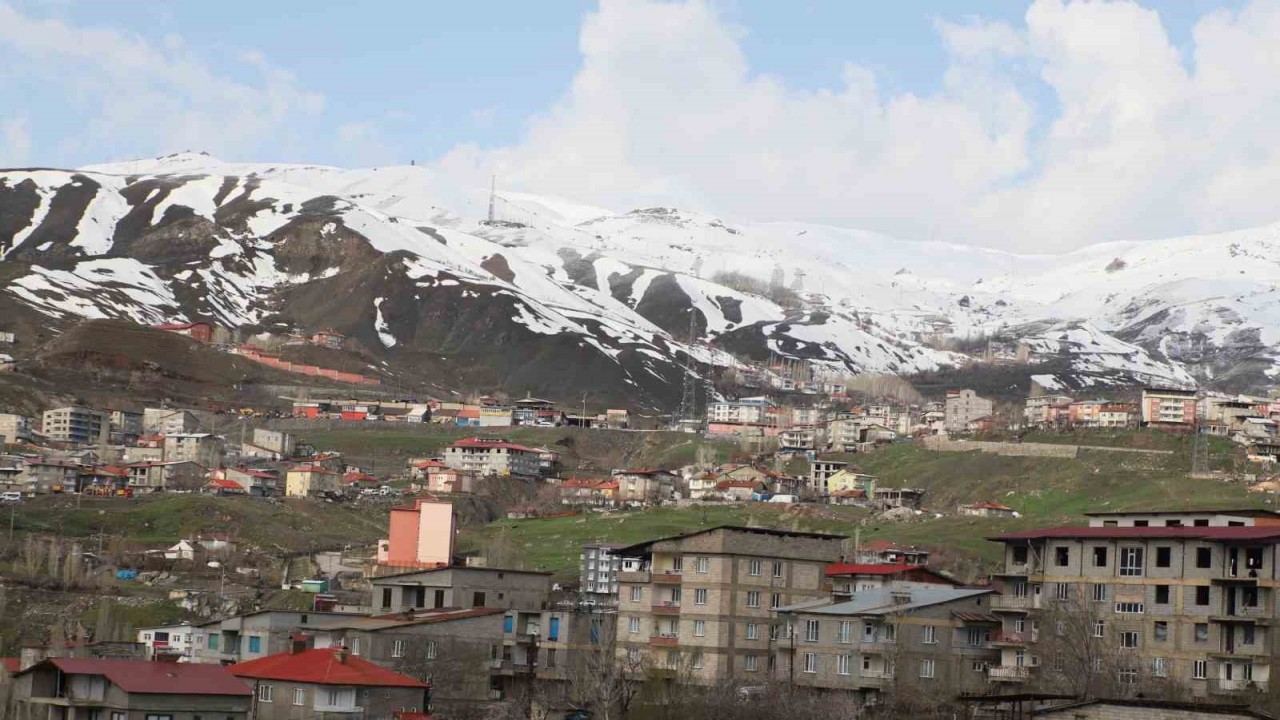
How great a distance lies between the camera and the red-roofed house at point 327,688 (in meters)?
54.8

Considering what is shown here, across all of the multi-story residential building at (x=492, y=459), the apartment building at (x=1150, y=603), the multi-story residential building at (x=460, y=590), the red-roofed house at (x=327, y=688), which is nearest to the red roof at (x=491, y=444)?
the multi-story residential building at (x=492, y=459)

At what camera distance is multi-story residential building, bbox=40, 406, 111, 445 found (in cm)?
19112

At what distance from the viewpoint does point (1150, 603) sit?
62.7 metres

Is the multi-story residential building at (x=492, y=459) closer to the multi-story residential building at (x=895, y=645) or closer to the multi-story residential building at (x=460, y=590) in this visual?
the multi-story residential building at (x=460, y=590)

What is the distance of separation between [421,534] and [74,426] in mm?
105811

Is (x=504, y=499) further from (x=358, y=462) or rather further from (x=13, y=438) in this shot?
(x=13, y=438)

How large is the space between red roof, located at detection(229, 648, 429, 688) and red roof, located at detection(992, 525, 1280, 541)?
21152 millimetres

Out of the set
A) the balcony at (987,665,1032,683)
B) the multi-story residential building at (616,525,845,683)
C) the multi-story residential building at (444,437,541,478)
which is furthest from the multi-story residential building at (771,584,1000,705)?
the multi-story residential building at (444,437,541,478)

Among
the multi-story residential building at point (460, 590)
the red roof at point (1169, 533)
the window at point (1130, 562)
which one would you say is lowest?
the multi-story residential building at point (460, 590)

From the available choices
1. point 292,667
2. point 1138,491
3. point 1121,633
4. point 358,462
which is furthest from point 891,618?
point 358,462

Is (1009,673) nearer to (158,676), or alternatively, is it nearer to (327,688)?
(327,688)

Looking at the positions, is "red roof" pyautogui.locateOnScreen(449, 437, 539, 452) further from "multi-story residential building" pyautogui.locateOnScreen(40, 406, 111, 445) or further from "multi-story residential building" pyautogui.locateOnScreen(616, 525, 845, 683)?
"multi-story residential building" pyautogui.locateOnScreen(616, 525, 845, 683)

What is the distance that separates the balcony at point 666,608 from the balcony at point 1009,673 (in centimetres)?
1181

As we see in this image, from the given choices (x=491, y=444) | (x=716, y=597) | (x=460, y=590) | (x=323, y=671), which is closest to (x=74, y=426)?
(x=491, y=444)
